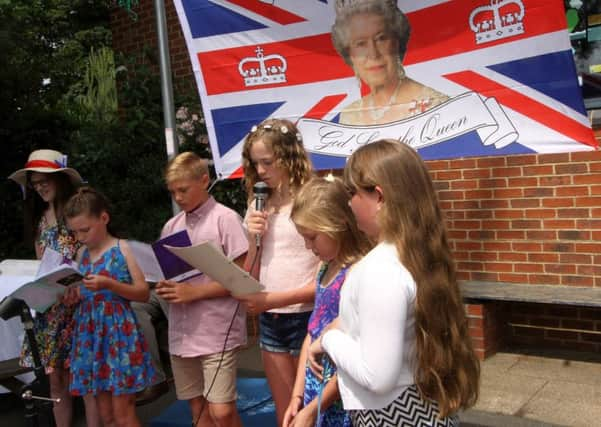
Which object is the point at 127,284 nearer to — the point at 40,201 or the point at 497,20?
the point at 40,201

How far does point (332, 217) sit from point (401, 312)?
0.73m

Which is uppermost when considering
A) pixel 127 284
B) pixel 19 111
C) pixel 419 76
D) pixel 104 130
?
pixel 19 111

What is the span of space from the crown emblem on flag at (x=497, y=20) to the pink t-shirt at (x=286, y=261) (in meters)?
1.22

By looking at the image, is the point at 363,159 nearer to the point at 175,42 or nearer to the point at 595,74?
the point at 595,74

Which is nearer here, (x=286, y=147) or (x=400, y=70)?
(x=286, y=147)

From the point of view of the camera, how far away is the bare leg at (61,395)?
4047mm

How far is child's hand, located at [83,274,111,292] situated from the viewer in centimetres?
355

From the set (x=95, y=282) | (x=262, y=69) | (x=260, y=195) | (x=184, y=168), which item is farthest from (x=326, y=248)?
(x=262, y=69)

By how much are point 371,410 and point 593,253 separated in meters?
3.47

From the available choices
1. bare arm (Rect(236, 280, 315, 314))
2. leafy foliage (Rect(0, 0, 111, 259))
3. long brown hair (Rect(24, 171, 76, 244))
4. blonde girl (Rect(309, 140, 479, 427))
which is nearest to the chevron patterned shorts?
blonde girl (Rect(309, 140, 479, 427))

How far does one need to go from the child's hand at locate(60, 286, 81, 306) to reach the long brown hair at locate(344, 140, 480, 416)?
7.57 ft

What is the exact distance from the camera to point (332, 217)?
8.22 feet

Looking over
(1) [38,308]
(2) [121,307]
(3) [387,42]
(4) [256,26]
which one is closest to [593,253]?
(3) [387,42]

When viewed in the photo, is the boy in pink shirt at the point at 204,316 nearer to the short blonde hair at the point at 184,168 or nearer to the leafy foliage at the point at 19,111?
the short blonde hair at the point at 184,168
